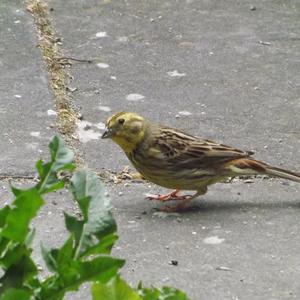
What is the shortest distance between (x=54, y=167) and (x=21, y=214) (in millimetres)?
225

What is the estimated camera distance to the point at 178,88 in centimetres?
609

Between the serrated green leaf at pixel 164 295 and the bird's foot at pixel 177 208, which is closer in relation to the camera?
the serrated green leaf at pixel 164 295

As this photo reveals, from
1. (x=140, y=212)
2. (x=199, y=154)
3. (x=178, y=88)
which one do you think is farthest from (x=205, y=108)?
(x=140, y=212)

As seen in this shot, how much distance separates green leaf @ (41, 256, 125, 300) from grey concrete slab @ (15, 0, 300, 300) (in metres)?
2.16

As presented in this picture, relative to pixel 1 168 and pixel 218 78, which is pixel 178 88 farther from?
pixel 1 168

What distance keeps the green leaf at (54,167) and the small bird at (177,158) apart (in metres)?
2.98

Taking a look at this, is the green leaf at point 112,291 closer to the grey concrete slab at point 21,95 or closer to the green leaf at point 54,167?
the green leaf at point 54,167

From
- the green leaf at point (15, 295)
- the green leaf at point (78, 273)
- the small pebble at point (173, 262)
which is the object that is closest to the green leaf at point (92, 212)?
the green leaf at point (78, 273)

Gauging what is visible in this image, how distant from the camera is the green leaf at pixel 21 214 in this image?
168 cm

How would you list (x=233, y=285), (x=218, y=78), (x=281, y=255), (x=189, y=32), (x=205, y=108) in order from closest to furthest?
(x=233, y=285), (x=281, y=255), (x=205, y=108), (x=218, y=78), (x=189, y=32)

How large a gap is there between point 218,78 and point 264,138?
89 cm

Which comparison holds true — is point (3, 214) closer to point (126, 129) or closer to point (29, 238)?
point (29, 238)

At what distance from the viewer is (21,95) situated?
230 inches

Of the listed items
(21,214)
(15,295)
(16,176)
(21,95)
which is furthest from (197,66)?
(15,295)
